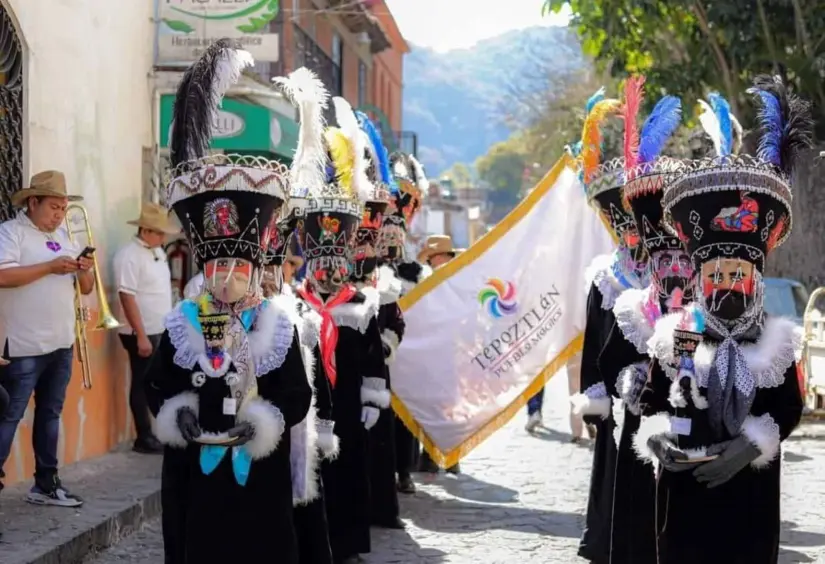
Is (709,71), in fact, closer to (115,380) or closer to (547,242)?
(547,242)

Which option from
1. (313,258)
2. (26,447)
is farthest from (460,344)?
(26,447)

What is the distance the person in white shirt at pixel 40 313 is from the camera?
7.81m

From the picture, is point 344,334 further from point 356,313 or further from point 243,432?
point 243,432

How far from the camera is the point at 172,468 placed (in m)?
5.51

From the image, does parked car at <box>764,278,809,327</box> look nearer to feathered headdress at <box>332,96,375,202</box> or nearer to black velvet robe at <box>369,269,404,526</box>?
black velvet robe at <box>369,269,404,526</box>

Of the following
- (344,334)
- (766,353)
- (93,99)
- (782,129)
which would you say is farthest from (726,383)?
(93,99)

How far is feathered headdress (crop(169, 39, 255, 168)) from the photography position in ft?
18.7

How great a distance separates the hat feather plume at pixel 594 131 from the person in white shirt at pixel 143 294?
3.78 metres

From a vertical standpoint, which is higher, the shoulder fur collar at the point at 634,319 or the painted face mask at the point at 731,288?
the painted face mask at the point at 731,288

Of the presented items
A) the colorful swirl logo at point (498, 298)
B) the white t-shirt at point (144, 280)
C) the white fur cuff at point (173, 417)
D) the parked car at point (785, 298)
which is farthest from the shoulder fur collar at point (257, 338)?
the parked car at point (785, 298)

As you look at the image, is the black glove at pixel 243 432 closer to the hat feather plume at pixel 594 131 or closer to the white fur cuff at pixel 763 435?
the white fur cuff at pixel 763 435

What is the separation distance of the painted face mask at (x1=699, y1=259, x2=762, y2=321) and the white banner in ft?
14.7

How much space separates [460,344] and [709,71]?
950 centimetres

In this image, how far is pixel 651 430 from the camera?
5.18 metres
